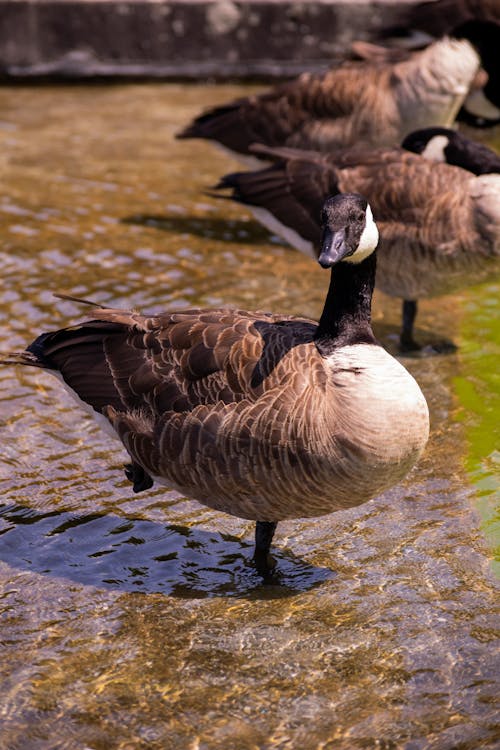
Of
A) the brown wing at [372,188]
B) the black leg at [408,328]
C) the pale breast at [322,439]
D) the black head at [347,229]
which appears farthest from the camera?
the black leg at [408,328]

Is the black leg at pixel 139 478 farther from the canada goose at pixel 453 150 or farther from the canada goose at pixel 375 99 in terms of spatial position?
the canada goose at pixel 375 99

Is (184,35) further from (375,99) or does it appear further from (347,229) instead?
(347,229)

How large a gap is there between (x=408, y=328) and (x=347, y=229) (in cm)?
355

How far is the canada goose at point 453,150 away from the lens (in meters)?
9.30

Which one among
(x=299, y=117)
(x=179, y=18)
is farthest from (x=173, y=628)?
(x=179, y=18)

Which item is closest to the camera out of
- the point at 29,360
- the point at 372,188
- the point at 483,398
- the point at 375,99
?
the point at 29,360

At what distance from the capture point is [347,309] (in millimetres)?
6176

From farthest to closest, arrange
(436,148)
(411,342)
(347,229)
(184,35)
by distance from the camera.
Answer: (184,35) < (436,148) < (411,342) < (347,229)

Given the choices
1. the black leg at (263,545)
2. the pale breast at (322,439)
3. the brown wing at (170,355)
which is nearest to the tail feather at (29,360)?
the brown wing at (170,355)

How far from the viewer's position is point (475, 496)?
7.25 m

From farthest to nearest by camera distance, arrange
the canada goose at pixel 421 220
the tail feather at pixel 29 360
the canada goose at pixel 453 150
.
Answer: the canada goose at pixel 453 150
the canada goose at pixel 421 220
the tail feather at pixel 29 360

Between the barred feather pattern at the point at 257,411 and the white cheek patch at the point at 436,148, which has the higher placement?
the white cheek patch at the point at 436,148

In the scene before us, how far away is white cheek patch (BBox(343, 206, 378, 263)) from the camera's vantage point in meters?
6.09

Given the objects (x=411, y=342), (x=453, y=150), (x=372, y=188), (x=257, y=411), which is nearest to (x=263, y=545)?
(x=257, y=411)
